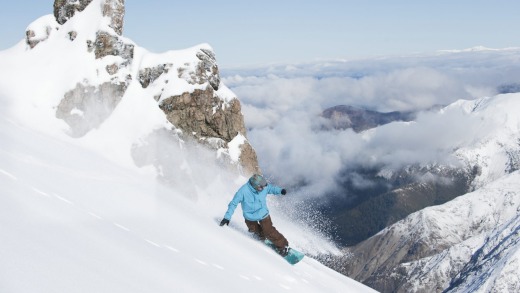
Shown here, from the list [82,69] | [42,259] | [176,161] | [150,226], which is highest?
[82,69]

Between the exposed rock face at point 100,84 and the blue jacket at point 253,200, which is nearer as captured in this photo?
the blue jacket at point 253,200

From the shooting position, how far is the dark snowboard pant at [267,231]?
643 inches

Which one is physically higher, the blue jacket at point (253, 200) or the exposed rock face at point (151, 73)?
the exposed rock face at point (151, 73)

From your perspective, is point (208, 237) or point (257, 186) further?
point (257, 186)

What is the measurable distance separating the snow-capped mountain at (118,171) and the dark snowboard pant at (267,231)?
47cm

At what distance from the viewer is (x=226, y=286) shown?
1014 centimetres

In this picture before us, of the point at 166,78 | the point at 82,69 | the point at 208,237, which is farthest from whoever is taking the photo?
the point at 166,78

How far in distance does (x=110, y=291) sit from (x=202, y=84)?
78.2 meters

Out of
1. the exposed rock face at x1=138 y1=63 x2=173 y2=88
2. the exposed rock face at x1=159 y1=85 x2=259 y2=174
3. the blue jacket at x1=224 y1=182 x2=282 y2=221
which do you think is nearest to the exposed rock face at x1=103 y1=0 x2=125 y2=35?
the exposed rock face at x1=138 y1=63 x2=173 y2=88

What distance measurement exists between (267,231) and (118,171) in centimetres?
812

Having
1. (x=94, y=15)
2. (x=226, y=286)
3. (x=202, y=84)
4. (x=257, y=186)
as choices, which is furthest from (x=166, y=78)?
(x=226, y=286)

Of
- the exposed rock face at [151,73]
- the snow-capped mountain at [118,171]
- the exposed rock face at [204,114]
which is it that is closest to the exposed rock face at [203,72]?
the snow-capped mountain at [118,171]

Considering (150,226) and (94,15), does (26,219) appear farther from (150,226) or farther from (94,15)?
(94,15)

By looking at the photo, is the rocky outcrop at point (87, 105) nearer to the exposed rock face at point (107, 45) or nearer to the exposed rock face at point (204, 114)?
the exposed rock face at point (107, 45)
